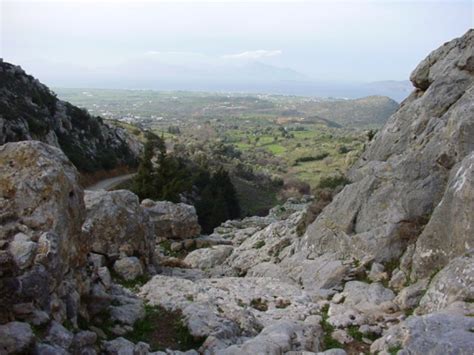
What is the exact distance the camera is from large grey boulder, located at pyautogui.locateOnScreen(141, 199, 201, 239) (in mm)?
28406

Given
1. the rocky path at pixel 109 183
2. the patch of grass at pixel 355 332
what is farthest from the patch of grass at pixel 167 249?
the rocky path at pixel 109 183

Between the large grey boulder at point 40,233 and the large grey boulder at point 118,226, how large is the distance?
20.8ft

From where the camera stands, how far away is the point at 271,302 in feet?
51.5

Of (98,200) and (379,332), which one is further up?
(98,200)

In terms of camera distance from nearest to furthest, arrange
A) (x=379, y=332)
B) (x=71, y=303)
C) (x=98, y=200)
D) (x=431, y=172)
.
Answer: (x=71, y=303) < (x=379, y=332) < (x=431, y=172) < (x=98, y=200)

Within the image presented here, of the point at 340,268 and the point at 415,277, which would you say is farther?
the point at 340,268

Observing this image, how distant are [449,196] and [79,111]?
2474 inches

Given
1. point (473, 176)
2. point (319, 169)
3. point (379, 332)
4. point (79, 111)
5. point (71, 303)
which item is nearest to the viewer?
point (71, 303)

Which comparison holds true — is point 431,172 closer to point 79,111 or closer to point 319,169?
point 79,111

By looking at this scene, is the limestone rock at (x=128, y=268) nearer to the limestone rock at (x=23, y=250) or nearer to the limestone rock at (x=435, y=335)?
the limestone rock at (x=23, y=250)

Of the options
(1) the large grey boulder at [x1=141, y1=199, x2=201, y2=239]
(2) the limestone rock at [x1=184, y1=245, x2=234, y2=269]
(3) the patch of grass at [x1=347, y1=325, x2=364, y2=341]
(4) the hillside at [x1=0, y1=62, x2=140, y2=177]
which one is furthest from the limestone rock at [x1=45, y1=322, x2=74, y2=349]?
(4) the hillside at [x1=0, y1=62, x2=140, y2=177]

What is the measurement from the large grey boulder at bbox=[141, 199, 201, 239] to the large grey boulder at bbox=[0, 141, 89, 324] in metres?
16.3

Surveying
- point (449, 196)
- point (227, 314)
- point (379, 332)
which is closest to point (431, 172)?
point (449, 196)

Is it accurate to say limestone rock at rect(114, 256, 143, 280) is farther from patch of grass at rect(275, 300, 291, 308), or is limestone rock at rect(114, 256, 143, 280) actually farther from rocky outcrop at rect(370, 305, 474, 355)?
rocky outcrop at rect(370, 305, 474, 355)
